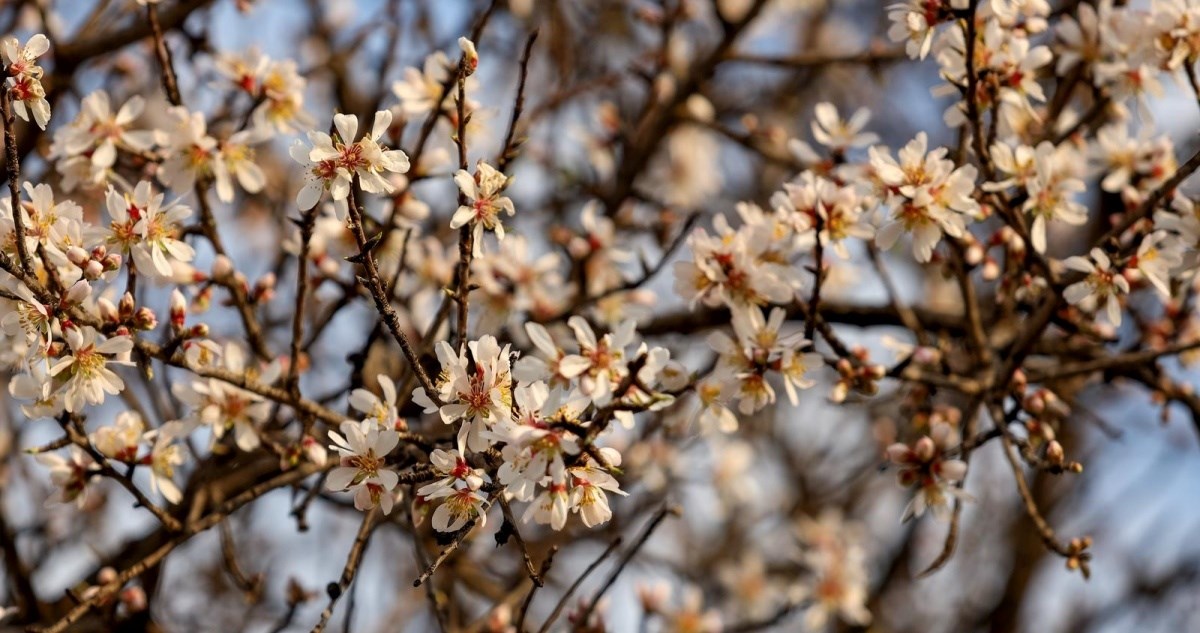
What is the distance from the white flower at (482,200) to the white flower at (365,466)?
1.41ft

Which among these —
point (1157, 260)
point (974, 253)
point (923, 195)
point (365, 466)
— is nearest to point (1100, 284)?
point (1157, 260)

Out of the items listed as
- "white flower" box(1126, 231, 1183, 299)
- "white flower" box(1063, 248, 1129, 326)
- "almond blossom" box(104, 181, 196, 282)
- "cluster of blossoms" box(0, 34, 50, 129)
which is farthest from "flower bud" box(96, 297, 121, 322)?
"white flower" box(1126, 231, 1183, 299)

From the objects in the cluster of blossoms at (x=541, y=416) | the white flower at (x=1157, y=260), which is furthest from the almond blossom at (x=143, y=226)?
the white flower at (x=1157, y=260)

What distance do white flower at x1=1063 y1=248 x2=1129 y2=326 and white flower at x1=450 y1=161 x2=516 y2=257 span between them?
137 centimetres

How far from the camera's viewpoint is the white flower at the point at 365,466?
6.49 ft

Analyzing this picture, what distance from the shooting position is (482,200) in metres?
2.05

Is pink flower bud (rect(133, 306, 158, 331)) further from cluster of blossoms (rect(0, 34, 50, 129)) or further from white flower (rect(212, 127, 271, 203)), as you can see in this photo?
white flower (rect(212, 127, 271, 203))

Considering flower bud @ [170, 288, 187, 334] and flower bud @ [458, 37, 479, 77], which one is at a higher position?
flower bud @ [458, 37, 479, 77]

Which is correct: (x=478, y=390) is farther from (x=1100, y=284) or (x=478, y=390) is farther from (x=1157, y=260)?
(x=1157, y=260)

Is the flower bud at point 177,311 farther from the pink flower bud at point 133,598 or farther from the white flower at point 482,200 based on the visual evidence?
the pink flower bud at point 133,598

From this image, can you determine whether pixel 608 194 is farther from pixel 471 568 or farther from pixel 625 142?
pixel 471 568

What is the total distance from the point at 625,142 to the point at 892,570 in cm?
410

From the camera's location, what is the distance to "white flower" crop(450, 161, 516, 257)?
2012 millimetres

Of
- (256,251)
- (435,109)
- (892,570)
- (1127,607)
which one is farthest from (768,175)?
(435,109)
